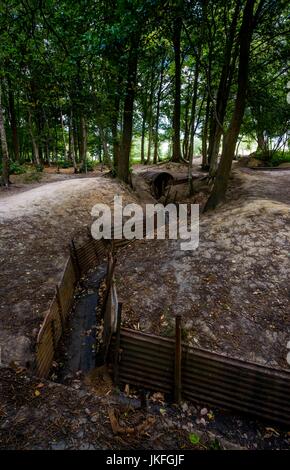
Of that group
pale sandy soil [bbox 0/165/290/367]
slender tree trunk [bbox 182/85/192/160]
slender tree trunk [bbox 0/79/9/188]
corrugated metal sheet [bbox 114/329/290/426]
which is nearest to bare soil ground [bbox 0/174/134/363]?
pale sandy soil [bbox 0/165/290/367]

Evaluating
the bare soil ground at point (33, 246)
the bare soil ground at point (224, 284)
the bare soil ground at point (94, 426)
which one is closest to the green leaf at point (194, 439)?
the bare soil ground at point (94, 426)

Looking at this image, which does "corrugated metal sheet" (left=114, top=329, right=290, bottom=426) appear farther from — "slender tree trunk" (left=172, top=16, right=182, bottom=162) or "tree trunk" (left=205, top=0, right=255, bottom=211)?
"slender tree trunk" (left=172, top=16, right=182, bottom=162)

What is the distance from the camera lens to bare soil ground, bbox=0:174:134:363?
5.35 metres

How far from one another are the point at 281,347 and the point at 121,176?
37.0ft

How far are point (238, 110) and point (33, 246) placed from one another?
7.68m

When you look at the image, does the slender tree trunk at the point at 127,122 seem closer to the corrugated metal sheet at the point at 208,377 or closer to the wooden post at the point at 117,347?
the wooden post at the point at 117,347

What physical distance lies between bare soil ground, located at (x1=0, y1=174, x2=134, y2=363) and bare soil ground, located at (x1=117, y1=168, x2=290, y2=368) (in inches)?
71.4

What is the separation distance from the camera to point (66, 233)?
916 centimetres

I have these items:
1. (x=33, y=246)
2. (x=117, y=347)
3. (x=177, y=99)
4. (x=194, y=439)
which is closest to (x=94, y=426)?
(x=194, y=439)

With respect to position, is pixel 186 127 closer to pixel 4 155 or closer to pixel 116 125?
pixel 116 125

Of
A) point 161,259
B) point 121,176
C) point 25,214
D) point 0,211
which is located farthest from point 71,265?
point 121,176

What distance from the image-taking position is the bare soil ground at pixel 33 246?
535 cm

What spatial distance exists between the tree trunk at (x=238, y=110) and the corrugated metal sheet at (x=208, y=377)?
658cm

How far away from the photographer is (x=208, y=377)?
181 inches
